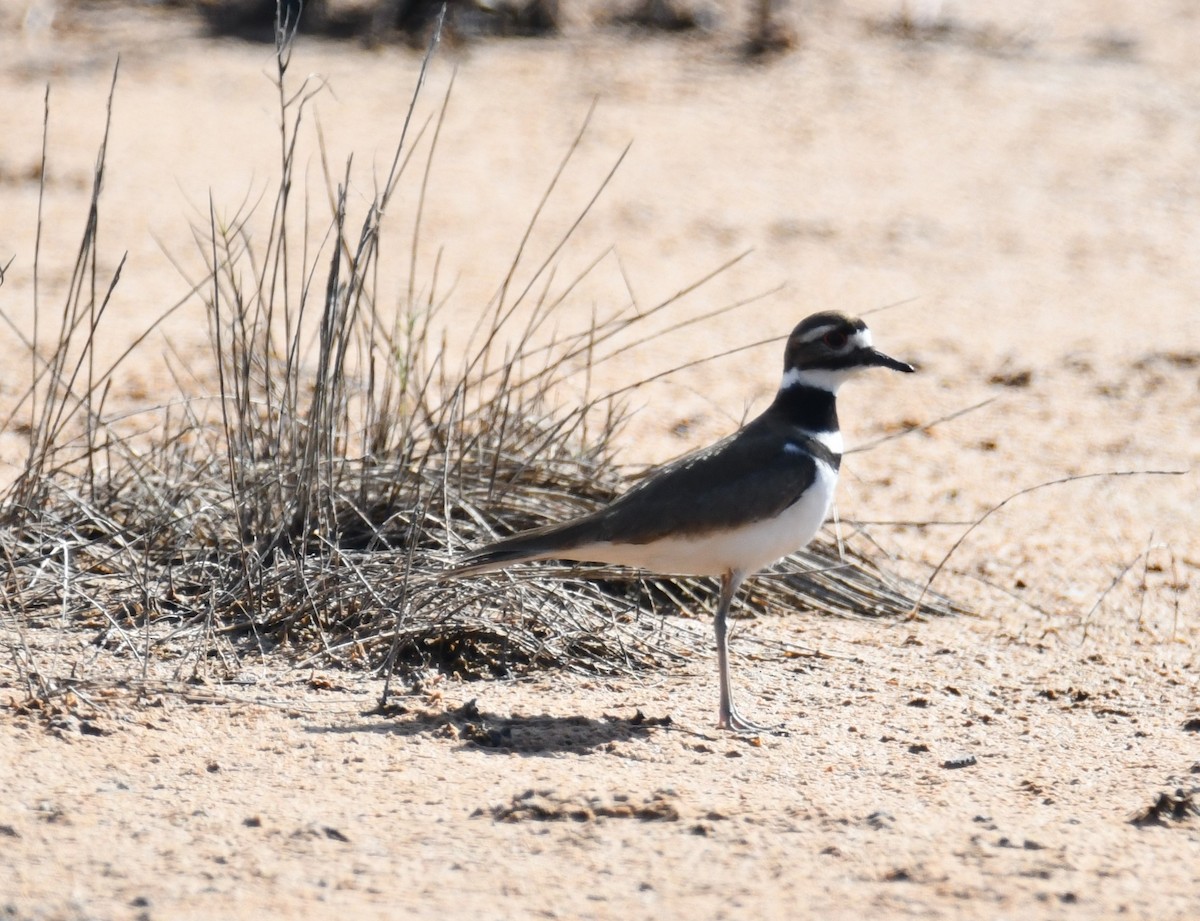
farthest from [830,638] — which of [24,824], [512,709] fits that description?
[24,824]

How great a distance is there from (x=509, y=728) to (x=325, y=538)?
1066 millimetres

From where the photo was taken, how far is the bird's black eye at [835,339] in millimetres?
4996

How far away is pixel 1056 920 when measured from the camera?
3.27 m

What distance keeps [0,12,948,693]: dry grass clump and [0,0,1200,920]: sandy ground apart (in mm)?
161

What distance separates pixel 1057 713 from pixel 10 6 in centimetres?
1186

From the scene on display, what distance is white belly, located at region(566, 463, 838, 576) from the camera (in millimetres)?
4602

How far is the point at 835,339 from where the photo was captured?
500 cm

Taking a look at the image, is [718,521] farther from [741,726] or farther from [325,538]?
[325,538]

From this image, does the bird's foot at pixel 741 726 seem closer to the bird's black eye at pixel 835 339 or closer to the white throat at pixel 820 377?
the white throat at pixel 820 377

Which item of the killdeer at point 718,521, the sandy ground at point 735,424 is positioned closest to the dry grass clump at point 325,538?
the sandy ground at point 735,424

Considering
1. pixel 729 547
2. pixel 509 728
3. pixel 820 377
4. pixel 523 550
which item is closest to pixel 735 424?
pixel 820 377

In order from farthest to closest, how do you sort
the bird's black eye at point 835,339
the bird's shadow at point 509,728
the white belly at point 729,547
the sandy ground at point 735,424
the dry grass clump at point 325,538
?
the bird's black eye at point 835,339 → the dry grass clump at point 325,538 → the white belly at point 729,547 → the bird's shadow at point 509,728 → the sandy ground at point 735,424

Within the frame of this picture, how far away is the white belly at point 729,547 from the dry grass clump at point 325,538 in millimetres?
370

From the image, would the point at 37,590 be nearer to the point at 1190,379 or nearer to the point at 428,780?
the point at 428,780
